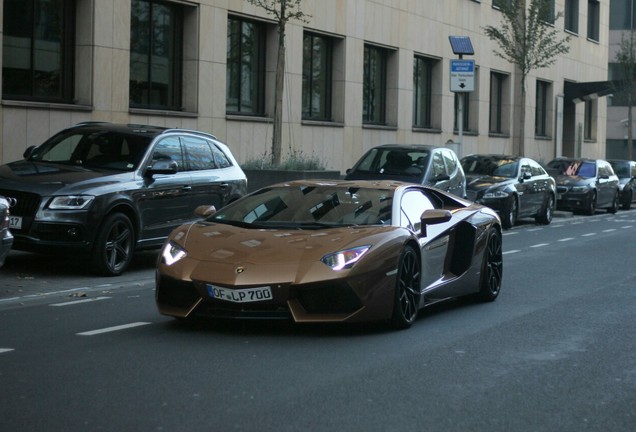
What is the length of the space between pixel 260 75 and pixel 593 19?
99.6 feet

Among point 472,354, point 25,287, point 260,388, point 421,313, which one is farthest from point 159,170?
point 260,388

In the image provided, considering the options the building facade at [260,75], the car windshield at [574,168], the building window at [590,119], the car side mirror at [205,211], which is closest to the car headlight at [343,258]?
the car side mirror at [205,211]

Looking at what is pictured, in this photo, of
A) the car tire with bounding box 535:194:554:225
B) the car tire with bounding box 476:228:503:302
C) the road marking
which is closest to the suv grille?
the road marking

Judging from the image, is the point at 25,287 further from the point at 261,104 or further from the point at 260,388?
the point at 261,104

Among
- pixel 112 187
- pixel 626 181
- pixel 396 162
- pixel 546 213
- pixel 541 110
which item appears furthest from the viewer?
pixel 541 110

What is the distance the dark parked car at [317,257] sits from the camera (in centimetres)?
909

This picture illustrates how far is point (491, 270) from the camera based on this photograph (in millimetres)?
12102

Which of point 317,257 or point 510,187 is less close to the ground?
point 510,187

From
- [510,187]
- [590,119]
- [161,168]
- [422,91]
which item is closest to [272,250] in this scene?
[161,168]

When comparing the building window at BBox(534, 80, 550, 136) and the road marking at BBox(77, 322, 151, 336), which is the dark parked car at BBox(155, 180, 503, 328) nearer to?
the road marking at BBox(77, 322, 151, 336)

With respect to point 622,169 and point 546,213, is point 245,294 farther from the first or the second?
point 622,169

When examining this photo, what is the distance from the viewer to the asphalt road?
257 inches

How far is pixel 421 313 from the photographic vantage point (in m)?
11.1

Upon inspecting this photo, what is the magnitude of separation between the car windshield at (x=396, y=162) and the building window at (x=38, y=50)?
5.64m
